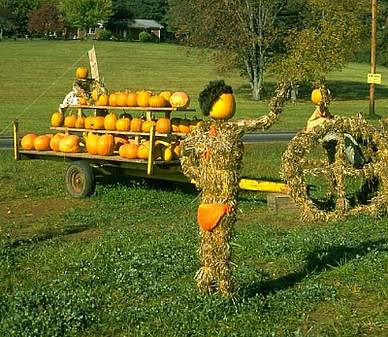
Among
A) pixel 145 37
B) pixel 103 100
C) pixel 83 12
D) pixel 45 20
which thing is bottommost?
pixel 103 100

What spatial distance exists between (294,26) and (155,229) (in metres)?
47.2

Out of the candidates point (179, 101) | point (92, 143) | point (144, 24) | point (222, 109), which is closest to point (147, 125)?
point (179, 101)

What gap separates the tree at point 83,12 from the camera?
112000 millimetres

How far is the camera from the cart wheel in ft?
47.7

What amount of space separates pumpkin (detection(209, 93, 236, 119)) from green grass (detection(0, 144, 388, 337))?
1506 mm

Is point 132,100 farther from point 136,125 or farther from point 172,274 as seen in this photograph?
point 172,274

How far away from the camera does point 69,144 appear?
15.1 meters

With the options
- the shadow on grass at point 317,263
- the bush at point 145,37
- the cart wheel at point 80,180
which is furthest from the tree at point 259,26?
the bush at point 145,37

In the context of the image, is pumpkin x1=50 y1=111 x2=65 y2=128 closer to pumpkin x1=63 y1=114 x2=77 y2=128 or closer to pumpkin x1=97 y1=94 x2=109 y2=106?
pumpkin x1=63 y1=114 x2=77 y2=128

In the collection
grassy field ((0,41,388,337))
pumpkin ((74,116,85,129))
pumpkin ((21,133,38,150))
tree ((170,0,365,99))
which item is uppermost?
tree ((170,0,365,99))

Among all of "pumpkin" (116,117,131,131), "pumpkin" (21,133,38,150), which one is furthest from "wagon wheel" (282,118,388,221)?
"pumpkin" (21,133,38,150)

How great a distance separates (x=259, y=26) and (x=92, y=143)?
42.2 metres

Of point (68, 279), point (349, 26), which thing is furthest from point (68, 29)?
point (68, 279)

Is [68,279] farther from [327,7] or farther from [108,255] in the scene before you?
[327,7]
